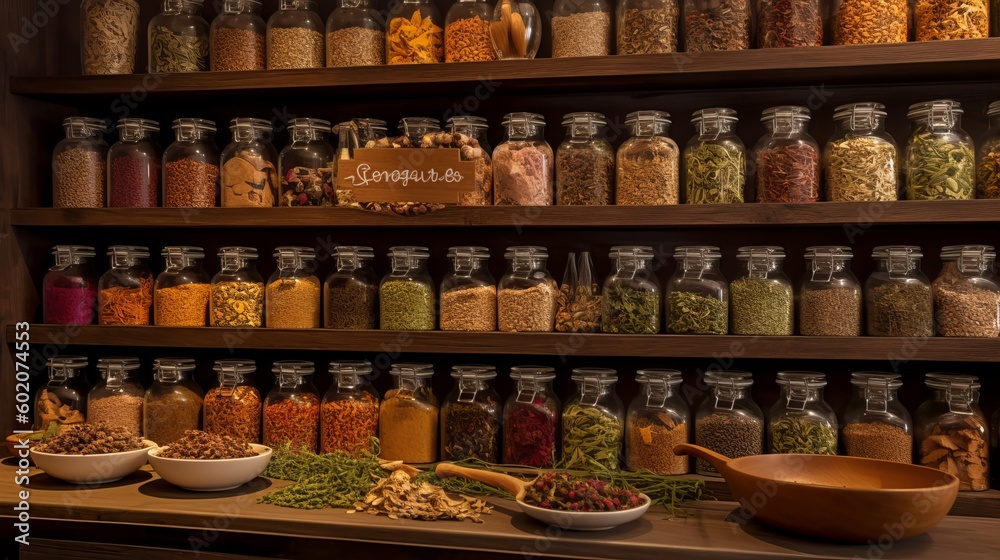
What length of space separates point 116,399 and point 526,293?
1.16 metres

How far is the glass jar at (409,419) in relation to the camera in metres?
2.15

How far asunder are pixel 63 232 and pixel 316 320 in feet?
2.91

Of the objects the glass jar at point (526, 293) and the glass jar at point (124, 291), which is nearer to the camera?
the glass jar at point (526, 293)

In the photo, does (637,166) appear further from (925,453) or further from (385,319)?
(925,453)

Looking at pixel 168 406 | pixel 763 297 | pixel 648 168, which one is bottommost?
pixel 168 406

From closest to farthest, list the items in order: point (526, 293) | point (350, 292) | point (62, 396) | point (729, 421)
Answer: point (729, 421), point (526, 293), point (350, 292), point (62, 396)

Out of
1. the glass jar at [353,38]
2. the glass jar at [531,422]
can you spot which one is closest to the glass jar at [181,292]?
the glass jar at [353,38]

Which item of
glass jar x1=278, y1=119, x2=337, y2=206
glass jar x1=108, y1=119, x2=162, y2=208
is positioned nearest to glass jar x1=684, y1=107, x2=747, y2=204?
glass jar x1=278, y1=119, x2=337, y2=206

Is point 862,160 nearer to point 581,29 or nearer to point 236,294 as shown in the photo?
point 581,29

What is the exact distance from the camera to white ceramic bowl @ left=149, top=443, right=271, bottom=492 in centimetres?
189

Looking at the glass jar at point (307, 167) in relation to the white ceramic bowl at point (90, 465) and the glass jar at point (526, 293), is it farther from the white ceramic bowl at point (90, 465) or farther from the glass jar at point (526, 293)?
the white ceramic bowl at point (90, 465)

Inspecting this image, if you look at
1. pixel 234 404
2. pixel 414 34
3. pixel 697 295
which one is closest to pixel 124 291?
pixel 234 404

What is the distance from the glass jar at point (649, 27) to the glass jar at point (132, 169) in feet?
4.37

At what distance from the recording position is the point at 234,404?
2221 mm
